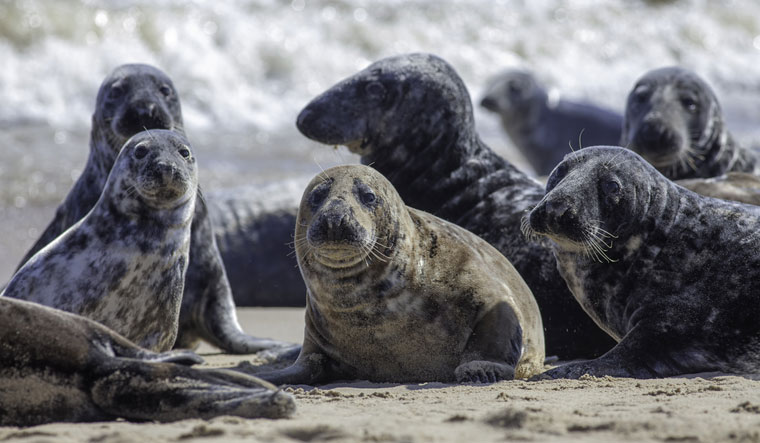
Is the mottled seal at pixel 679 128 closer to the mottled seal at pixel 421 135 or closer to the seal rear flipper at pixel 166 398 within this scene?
the mottled seal at pixel 421 135

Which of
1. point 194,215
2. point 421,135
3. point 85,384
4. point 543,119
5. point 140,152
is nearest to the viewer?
point 85,384

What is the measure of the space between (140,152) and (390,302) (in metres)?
1.32

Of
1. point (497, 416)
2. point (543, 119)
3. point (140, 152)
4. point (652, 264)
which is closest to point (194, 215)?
point (140, 152)

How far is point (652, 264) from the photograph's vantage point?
4.80 m

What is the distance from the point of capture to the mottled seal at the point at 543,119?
1340 centimetres

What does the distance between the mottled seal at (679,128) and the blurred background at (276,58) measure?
2.86m

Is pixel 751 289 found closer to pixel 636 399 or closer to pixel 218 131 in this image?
pixel 636 399

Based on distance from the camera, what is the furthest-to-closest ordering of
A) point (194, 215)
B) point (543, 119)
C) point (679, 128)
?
point (543, 119), point (679, 128), point (194, 215)

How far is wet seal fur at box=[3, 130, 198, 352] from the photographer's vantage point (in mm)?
4637

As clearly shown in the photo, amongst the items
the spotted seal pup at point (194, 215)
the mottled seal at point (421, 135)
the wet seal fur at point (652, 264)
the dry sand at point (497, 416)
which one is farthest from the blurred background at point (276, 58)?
the dry sand at point (497, 416)

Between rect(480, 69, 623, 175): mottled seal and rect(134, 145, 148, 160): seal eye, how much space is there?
28.8ft

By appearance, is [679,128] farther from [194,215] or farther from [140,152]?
[140,152]

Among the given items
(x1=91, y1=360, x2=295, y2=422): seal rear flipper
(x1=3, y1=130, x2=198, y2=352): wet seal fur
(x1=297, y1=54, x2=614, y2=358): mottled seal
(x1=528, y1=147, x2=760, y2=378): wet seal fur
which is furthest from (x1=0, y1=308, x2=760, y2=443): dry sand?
(x1=297, y1=54, x2=614, y2=358): mottled seal

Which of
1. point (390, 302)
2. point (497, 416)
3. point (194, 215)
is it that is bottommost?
point (497, 416)
